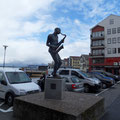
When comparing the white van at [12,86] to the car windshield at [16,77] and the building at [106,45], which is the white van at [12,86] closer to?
the car windshield at [16,77]

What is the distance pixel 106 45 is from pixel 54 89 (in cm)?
3589

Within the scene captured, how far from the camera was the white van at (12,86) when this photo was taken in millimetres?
6371

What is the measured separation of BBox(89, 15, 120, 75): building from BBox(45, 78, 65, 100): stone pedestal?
3328 centimetres

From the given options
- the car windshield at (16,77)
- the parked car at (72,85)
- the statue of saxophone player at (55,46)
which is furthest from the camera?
the parked car at (72,85)

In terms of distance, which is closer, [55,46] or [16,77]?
[55,46]

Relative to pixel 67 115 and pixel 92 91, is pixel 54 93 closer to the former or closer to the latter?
pixel 67 115

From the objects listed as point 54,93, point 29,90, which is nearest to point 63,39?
point 54,93

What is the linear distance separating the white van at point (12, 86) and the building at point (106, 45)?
1284 inches

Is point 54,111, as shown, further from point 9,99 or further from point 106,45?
point 106,45

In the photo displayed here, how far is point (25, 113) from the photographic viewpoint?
457cm

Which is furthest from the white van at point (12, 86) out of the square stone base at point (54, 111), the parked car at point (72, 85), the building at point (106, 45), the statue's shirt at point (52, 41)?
the building at point (106, 45)

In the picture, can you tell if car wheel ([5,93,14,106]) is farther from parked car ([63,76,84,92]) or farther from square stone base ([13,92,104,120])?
parked car ([63,76,84,92])

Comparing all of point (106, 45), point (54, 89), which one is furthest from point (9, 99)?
point (106, 45)

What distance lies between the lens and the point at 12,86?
653 centimetres
